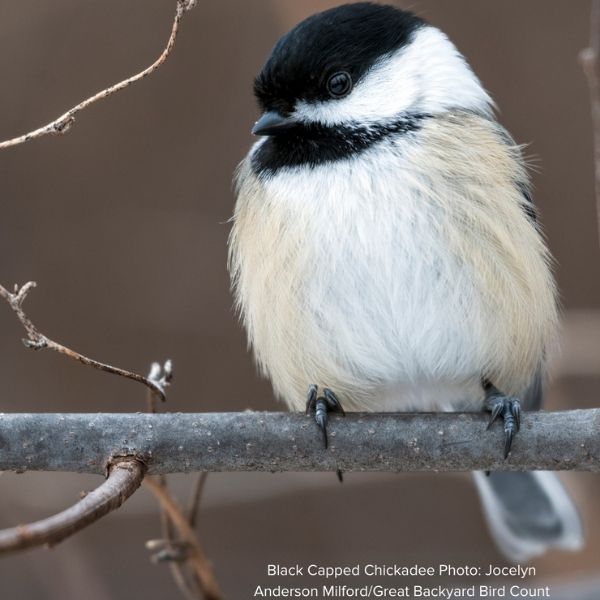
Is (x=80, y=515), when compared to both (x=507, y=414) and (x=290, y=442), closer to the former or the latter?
(x=290, y=442)

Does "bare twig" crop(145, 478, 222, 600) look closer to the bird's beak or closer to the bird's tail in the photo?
the bird's beak

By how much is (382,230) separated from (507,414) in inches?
16.6

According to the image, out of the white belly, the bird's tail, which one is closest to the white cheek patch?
the white belly

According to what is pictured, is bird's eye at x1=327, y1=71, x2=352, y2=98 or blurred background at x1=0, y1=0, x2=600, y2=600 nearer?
bird's eye at x1=327, y1=71, x2=352, y2=98

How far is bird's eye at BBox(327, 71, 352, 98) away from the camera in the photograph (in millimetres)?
1956

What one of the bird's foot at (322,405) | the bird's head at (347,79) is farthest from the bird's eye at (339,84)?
the bird's foot at (322,405)

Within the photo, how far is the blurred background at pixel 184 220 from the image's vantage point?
317cm

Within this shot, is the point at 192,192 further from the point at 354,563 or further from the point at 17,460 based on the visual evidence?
the point at 17,460

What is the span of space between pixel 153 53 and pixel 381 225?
1653 mm

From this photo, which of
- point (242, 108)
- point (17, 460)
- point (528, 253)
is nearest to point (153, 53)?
point (242, 108)

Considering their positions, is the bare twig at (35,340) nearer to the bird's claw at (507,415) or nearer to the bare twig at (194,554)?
the bare twig at (194,554)

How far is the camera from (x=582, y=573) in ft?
9.16

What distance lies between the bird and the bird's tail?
53cm

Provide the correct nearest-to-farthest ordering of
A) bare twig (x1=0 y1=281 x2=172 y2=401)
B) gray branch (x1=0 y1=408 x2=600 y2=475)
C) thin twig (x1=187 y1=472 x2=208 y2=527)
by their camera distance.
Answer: bare twig (x1=0 y1=281 x2=172 y2=401)
gray branch (x1=0 y1=408 x2=600 y2=475)
thin twig (x1=187 y1=472 x2=208 y2=527)
